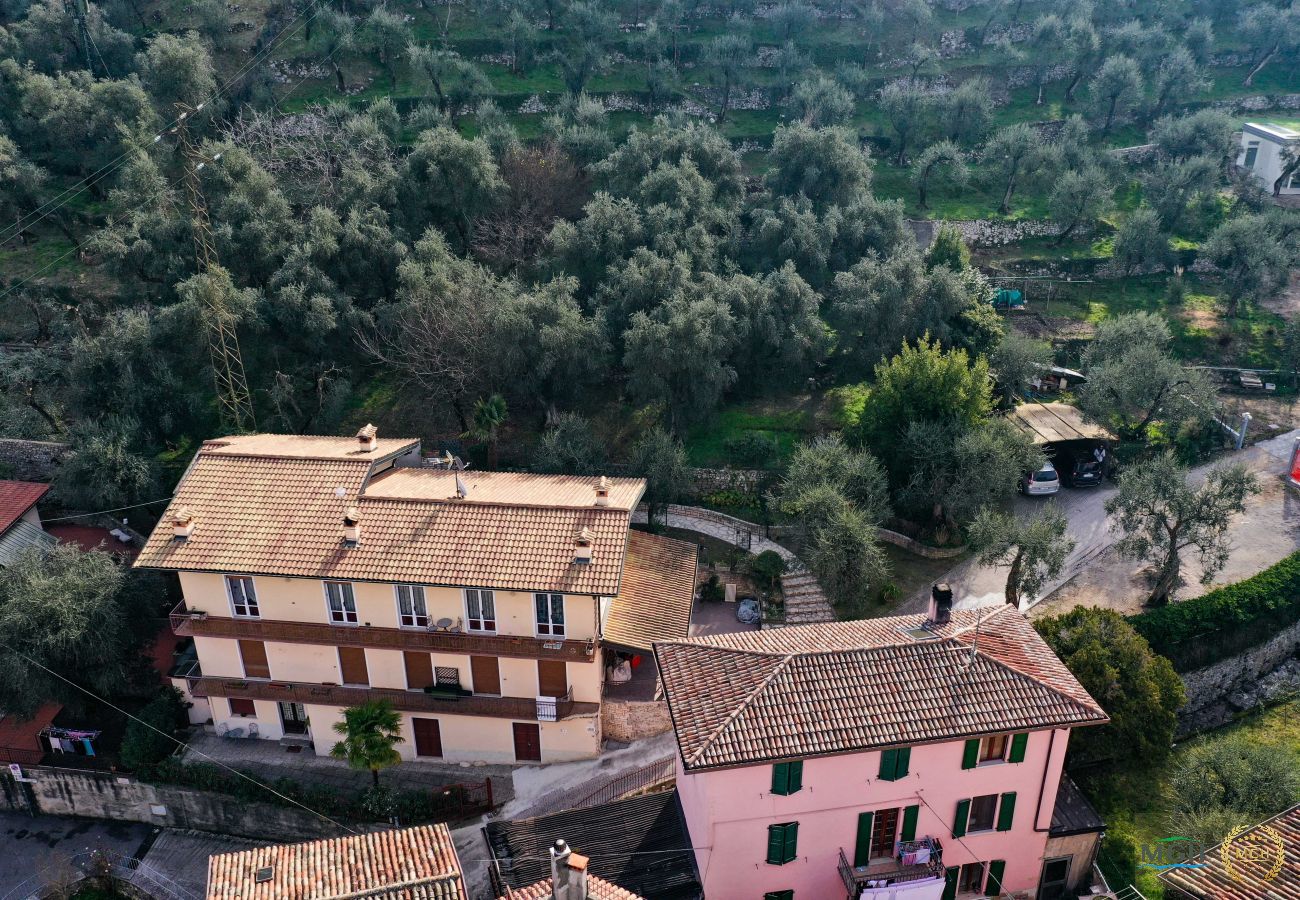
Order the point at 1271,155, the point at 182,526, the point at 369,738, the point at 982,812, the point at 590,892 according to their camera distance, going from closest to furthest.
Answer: the point at 590,892 → the point at 982,812 → the point at 369,738 → the point at 182,526 → the point at 1271,155

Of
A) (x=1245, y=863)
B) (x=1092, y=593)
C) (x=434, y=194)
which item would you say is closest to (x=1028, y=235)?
(x=1092, y=593)

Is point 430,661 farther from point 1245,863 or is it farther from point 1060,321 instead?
point 1060,321

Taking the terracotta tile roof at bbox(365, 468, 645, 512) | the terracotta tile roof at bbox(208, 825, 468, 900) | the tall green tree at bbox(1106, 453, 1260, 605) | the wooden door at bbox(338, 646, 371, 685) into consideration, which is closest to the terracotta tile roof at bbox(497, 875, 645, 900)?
A: the terracotta tile roof at bbox(208, 825, 468, 900)

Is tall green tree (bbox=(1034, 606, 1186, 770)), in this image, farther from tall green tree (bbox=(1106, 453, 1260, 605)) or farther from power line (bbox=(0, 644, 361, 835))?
power line (bbox=(0, 644, 361, 835))

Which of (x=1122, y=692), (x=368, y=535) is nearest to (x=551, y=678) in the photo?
(x=368, y=535)

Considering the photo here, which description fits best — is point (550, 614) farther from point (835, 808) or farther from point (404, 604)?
point (835, 808)

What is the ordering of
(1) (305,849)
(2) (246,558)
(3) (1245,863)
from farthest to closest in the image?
(2) (246,558) < (1) (305,849) < (3) (1245,863)

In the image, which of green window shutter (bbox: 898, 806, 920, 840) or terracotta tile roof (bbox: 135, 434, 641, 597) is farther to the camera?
terracotta tile roof (bbox: 135, 434, 641, 597)
